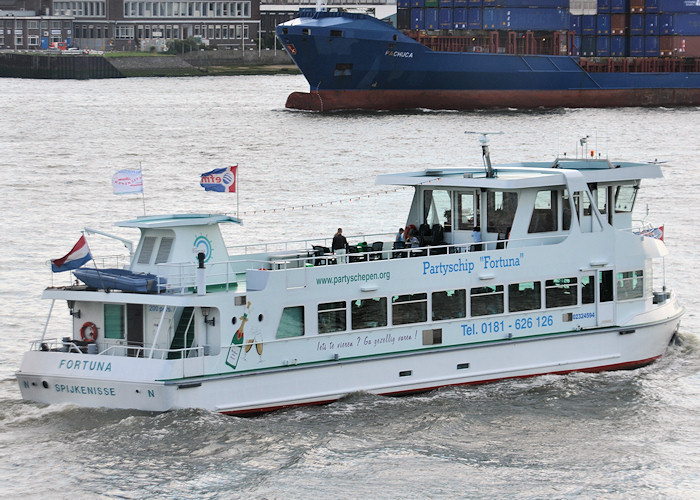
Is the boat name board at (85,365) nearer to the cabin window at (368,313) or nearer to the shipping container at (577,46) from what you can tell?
the cabin window at (368,313)

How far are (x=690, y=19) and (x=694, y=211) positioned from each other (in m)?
66.4

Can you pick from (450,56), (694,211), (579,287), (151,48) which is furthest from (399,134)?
(151,48)

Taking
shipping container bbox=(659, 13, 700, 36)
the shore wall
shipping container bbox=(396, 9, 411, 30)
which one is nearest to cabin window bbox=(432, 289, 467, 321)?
shipping container bbox=(396, 9, 411, 30)

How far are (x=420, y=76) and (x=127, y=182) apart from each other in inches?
2876

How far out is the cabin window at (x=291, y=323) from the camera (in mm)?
21484

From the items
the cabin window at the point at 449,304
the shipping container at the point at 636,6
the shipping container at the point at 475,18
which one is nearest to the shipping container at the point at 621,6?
the shipping container at the point at 636,6

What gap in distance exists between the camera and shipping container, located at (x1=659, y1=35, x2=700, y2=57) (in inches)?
4166

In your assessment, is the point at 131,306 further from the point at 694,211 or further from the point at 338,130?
the point at 338,130

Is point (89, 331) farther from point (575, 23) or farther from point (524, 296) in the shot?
point (575, 23)

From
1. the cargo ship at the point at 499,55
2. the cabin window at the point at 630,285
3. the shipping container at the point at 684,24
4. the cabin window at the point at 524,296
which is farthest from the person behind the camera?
the shipping container at the point at 684,24

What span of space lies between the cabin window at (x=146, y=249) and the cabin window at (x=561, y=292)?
25.0 ft

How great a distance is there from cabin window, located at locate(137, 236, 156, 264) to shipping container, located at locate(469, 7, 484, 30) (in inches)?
3278

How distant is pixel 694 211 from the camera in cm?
4497

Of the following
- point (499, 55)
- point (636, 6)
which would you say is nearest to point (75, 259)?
point (499, 55)
